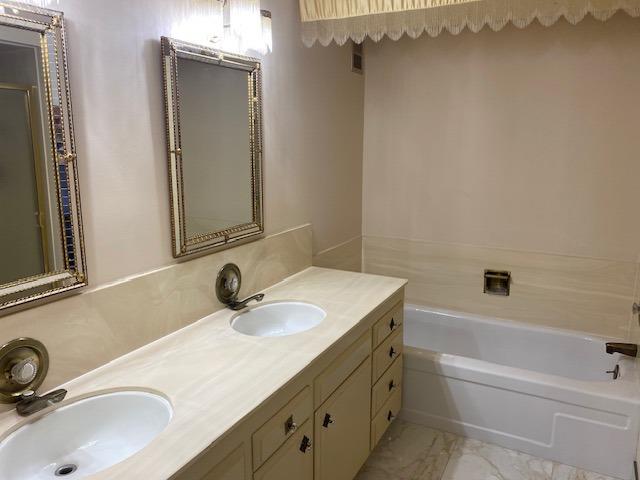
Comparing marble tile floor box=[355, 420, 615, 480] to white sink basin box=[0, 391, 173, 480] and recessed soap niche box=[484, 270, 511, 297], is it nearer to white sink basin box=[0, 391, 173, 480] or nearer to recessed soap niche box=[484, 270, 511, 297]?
recessed soap niche box=[484, 270, 511, 297]

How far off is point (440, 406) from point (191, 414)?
159cm

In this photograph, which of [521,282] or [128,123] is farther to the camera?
[521,282]

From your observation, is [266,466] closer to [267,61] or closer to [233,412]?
[233,412]

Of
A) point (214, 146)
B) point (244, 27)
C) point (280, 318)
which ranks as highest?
point (244, 27)

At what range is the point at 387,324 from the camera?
2041 millimetres

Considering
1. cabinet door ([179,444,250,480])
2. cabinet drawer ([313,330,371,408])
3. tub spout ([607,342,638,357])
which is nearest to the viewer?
cabinet door ([179,444,250,480])

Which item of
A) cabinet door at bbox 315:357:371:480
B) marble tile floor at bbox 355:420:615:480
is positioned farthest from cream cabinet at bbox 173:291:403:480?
marble tile floor at bbox 355:420:615:480

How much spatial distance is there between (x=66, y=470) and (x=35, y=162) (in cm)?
72

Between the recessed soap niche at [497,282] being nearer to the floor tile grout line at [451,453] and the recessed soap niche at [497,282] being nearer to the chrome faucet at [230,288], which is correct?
the floor tile grout line at [451,453]

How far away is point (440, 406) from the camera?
2.40 m

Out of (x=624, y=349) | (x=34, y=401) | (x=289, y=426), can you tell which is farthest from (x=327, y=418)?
(x=624, y=349)

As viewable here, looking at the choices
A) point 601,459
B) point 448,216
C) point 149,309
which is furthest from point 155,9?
point 601,459

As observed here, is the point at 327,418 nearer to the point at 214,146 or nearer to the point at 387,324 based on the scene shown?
the point at 387,324

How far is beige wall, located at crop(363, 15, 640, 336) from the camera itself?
2424 millimetres
